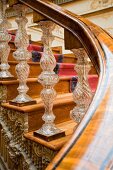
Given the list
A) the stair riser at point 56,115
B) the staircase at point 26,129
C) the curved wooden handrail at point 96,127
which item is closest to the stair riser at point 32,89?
the staircase at point 26,129

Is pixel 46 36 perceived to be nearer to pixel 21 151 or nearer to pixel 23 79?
pixel 23 79

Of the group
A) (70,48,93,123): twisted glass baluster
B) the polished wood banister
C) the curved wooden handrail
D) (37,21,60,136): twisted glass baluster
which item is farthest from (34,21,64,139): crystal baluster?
the curved wooden handrail

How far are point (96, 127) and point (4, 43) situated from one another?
1291 mm

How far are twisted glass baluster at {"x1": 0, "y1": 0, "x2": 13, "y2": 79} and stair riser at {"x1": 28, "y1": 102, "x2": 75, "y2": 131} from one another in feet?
1.31

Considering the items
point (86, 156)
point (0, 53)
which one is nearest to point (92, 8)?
point (0, 53)

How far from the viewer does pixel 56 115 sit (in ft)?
4.87

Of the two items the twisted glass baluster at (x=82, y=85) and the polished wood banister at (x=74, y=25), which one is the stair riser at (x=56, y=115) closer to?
the twisted glass baluster at (x=82, y=85)

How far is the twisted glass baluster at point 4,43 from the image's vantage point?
1.62 m

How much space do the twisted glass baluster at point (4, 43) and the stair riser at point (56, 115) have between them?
0.40 m

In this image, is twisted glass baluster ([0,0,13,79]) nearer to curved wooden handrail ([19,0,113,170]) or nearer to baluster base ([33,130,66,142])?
baluster base ([33,130,66,142])

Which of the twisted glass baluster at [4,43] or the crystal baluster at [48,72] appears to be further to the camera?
the twisted glass baluster at [4,43]

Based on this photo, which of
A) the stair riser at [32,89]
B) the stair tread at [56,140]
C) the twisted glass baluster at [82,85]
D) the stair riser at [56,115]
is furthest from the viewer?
the stair riser at [32,89]

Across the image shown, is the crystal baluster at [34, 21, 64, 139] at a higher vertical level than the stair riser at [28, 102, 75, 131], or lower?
higher

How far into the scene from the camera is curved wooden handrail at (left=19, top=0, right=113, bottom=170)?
0.42m
